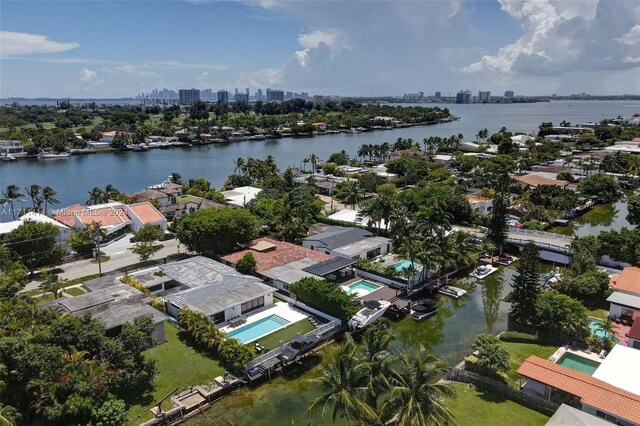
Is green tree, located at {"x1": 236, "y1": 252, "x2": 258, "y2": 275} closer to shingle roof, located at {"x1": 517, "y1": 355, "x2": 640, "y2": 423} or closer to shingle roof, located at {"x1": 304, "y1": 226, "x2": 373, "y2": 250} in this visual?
shingle roof, located at {"x1": 304, "y1": 226, "x2": 373, "y2": 250}

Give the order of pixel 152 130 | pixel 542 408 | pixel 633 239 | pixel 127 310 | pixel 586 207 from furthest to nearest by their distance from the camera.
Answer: pixel 152 130 < pixel 586 207 < pixel 633 239 < pixel 127 310 < pixel 542 408

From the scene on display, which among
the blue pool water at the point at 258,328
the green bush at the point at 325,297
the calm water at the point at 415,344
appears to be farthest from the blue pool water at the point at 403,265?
the blue pool water at the point at 258,328

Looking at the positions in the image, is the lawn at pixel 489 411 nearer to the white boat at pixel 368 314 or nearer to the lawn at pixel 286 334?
the white boat at pixel 368 314

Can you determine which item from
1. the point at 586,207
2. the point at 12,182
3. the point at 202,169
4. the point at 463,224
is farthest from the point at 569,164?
the point at 12,182

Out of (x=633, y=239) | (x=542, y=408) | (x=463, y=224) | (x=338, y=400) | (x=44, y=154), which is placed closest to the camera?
(x=338, y=400)

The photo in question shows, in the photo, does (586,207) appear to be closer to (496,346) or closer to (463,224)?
(463,224)

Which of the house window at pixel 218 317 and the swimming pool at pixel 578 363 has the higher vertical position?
the house window at pixel 218 317

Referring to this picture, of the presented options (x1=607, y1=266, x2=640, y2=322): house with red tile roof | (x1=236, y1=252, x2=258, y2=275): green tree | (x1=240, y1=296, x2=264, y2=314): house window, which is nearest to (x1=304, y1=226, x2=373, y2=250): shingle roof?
(x1=236, y1=252, x2=258, y2=275): green tree
